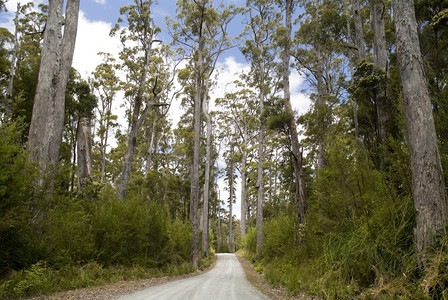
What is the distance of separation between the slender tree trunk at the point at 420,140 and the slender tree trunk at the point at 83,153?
12.8m

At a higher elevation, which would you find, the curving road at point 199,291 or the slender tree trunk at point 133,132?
the slender tree trunk at point 133,132

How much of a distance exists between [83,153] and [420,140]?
44.1ft

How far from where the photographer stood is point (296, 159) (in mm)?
10047

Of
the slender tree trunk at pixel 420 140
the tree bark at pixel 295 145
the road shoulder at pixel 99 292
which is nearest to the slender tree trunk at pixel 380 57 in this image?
the slender tree trunk at pixel 420 140

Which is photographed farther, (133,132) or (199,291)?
(133,132)

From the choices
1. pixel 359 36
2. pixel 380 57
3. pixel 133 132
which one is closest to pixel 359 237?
pixel 380 57

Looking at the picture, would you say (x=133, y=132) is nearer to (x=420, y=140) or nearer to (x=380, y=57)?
(x=380, y=57)

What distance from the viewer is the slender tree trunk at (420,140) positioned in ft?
12.8

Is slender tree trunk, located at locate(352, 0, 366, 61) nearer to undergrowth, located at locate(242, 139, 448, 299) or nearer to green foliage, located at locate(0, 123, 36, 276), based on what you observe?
undergrowth, located at locate(242, 139, 448, 299)

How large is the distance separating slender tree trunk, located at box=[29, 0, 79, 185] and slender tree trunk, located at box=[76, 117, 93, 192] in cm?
547

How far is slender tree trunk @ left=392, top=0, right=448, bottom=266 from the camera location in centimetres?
389

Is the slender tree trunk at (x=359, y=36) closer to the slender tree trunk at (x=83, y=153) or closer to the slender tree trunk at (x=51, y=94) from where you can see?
the slender tree trunk at (x=51, y=94)

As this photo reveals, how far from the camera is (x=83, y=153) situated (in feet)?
45.0

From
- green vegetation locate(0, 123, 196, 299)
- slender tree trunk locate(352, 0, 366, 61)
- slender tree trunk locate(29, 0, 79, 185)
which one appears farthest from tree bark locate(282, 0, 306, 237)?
slender tree trunk locate(29, 0, 79, 185)
